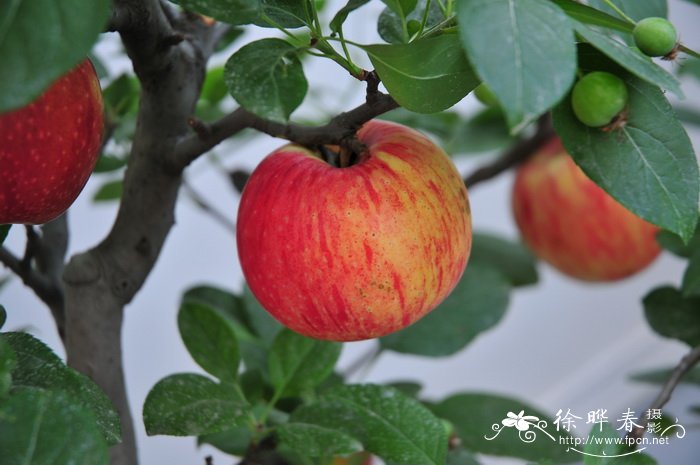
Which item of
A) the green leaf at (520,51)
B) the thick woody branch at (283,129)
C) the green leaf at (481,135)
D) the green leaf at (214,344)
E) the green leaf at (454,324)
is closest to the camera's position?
the green leaf at (520,51)

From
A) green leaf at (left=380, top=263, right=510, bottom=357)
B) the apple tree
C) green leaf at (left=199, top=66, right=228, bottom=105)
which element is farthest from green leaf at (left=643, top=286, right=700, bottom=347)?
green leaf at (left=199, top=66, right=228, bottom=105)

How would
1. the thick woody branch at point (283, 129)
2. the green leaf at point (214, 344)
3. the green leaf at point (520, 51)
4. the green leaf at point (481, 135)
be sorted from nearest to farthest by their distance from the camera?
the green leaf at point (520, 51) < the thick woody branch at point (283, 129) < the green leaf at point (214, 344) < the green leaf at point (481, 135)

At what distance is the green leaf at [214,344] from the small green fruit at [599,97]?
8.8 inches

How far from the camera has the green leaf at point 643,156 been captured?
30cm

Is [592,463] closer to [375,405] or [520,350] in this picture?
[375,405]

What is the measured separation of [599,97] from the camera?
0.29 meters

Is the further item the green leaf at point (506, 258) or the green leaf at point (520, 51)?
the green leaf at point (506, 258)

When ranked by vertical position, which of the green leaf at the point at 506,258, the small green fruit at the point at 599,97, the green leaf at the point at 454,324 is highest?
the small green fruit at the point at 599,97

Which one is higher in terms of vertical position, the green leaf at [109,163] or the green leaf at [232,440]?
the green leaf at [109,163]

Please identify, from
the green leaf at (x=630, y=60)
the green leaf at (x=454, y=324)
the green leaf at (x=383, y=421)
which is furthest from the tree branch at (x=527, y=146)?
the green leaf at (x=630, y=60)

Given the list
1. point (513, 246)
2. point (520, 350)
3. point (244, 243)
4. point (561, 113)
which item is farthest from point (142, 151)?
point (520, 350)

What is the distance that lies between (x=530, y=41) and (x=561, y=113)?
80mm

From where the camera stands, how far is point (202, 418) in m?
0.39

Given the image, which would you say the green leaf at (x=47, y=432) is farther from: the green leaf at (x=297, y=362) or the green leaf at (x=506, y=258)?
the green leaf at (x=506, y=258)
